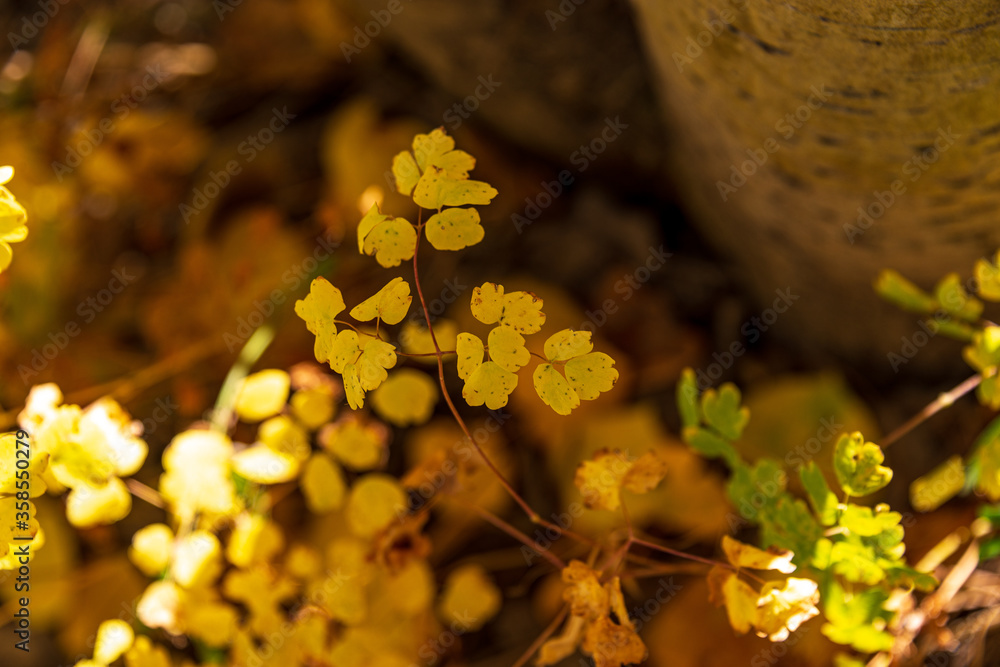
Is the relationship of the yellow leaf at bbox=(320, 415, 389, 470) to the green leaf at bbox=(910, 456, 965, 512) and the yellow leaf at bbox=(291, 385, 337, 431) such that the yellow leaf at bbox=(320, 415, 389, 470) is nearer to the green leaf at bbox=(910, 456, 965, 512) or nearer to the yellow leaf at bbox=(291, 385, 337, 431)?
the yellow leaf at bbox=(291, 385, 337, 431)

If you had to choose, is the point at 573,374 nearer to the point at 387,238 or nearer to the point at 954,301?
the point at 387,238

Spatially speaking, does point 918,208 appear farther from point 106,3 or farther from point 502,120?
point 106,3

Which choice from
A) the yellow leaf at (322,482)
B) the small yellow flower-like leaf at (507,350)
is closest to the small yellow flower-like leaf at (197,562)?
the yellow leaf at (322,482)

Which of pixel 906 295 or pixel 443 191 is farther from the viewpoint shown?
pixel 906 295

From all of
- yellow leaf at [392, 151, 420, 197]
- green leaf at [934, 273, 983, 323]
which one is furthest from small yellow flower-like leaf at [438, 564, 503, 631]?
green leaf at [934, 273, 983, 323]

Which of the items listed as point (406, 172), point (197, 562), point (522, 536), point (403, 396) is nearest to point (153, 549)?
point (197, 562)

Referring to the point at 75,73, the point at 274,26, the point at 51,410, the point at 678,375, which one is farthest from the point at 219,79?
the point at 678,375
